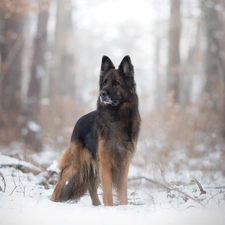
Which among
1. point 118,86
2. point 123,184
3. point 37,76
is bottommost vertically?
point 123,184

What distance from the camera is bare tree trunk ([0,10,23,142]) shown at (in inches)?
541

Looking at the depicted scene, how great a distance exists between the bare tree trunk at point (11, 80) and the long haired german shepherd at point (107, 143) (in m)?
8.27

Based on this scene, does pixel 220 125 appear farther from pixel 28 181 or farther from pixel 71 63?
pixel 71 63

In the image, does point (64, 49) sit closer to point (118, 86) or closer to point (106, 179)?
point (118, 86)

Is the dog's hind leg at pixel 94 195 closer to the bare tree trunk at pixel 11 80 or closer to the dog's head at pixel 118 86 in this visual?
the dog's head at pixel 118 86

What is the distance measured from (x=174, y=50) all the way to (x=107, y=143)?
13.7m

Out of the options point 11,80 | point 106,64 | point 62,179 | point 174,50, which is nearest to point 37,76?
point 11,80

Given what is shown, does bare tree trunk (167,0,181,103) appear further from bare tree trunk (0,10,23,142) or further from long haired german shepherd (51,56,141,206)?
long haired german shepherd (51,56,141,206)

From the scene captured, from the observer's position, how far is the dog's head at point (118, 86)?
534 centimetres

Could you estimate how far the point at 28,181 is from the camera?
638 centimetres

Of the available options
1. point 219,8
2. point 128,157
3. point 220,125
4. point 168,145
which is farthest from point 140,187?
point 219,8

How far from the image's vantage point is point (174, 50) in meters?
18.0

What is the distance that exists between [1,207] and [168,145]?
7.46 metres

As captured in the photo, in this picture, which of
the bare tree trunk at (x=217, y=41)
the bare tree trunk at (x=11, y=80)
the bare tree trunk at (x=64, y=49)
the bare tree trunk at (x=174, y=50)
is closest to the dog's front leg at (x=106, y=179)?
the bare tree trunk at (x=217, y=41)
